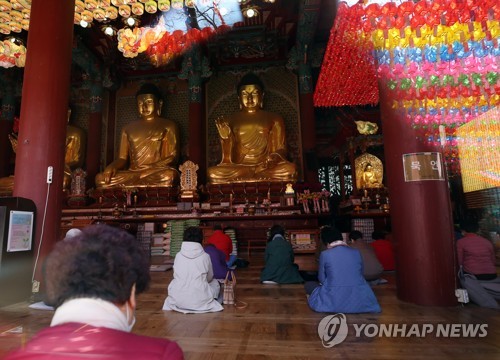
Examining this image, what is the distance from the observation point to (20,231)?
327 cm

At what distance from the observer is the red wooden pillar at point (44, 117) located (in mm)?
3564

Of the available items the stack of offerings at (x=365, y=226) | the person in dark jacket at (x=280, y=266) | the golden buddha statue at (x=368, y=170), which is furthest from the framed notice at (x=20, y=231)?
the golden buddha statue at (x=368, y=170)

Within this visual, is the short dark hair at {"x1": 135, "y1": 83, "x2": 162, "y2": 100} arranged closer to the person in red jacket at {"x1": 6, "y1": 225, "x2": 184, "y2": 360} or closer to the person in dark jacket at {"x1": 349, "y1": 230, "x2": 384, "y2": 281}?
the person in dark jacket at {"x1": 349, "y1": 230, "x2": 384, "y2": 281}

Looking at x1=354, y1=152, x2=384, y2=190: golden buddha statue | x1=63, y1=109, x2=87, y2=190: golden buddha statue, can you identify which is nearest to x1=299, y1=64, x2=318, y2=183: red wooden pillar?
x1=354, y1=152, x2=384, y2=190: golden buddha statue

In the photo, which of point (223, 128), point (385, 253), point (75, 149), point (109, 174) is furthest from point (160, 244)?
point (75, 149)

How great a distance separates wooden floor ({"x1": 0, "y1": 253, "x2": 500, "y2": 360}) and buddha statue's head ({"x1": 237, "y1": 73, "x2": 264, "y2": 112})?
21.9ft

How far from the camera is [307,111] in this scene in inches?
344

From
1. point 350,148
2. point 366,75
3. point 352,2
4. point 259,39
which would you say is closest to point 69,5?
point 352,2

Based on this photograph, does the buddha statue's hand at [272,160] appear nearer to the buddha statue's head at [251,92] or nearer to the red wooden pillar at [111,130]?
the buddha statue's head at [251,92]

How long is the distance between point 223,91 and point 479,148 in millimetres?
7044

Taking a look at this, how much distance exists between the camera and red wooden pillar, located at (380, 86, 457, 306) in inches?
118

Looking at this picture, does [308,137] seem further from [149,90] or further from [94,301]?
[94,301]

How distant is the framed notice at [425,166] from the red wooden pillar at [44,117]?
374cm

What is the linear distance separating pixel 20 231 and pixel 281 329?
2705mm
